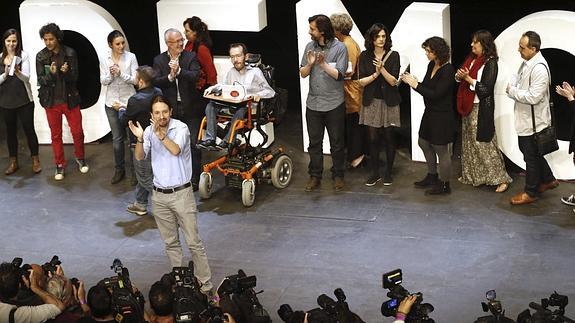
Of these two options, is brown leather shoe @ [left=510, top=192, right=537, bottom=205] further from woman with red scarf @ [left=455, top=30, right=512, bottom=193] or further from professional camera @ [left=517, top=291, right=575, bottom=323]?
professional camera @ [left=517, top=291, right=575, bottom=323]

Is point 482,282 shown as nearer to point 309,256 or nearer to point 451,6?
point 309,256

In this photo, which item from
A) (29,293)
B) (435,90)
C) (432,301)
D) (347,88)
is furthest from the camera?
(347,88)

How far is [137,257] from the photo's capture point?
845 cm

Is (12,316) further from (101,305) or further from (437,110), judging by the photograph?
(437,110)

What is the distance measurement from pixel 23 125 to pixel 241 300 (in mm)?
4461

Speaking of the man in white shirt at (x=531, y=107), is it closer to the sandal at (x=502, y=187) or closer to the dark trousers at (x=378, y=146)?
the sandal at (x=502, y=187)

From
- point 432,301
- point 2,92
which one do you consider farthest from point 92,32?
point 432,301

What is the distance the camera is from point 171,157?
7434 mm

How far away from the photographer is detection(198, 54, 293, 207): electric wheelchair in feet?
30.3

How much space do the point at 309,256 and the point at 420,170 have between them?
2.01 metres

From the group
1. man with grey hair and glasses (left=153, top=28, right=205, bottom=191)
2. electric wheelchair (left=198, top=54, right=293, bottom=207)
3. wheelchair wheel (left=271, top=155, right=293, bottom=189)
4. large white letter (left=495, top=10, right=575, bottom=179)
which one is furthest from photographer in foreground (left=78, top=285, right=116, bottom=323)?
large white letter (left=495, top=10, right=575, bottom=179)

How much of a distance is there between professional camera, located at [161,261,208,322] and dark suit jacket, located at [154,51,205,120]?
3022 millimetres

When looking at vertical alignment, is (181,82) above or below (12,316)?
above

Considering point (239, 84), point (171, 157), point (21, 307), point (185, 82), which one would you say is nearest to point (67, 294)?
point (21, 307)
